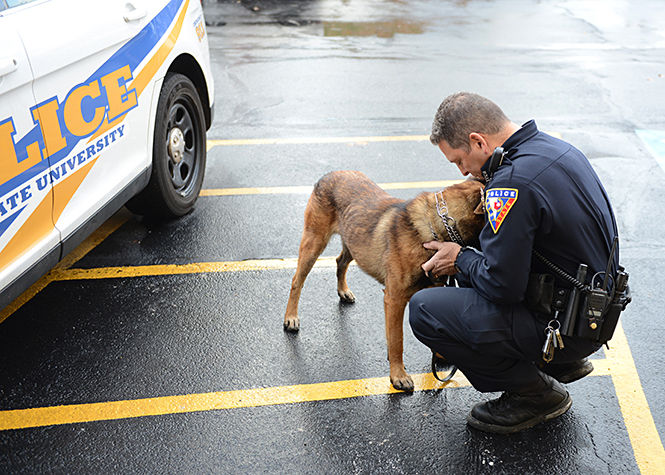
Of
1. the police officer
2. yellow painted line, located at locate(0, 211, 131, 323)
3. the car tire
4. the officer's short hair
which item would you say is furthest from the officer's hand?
yellow painted line, located at locate(0, 211, 131, 323)

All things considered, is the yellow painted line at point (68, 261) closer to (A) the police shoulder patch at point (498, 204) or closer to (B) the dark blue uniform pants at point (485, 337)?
(B) the dark blue uniform pants at point (485, 337)

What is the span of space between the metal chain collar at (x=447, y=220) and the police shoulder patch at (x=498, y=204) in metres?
0.34

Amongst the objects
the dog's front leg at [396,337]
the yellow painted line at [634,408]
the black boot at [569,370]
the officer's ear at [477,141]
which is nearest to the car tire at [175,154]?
the dog's front leg at [396,337]

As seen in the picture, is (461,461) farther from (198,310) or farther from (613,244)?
(198,310)

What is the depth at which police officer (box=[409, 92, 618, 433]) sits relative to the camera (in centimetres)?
259

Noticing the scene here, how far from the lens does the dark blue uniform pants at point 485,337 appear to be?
2.80m

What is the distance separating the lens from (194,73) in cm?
498

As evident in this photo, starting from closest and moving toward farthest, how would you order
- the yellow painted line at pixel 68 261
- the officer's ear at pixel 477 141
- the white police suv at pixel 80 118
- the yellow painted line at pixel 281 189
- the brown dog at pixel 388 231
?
the officer's ear at pixel 477 141
the white police suv at pixel 80 118
the brown dog at pixel 388 231
the yellow painted line at pixel 68 261
the yellow painted line at pixel 281 189

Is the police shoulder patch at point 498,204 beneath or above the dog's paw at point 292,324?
above

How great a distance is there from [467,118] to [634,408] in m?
1.76

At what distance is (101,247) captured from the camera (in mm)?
4590

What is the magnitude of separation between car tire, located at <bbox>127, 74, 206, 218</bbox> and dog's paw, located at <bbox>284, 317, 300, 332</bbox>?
1.43m

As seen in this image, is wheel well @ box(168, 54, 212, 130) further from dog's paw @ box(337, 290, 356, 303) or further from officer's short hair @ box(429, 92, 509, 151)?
officer's short hair @ box(429, 92, 509, 151)

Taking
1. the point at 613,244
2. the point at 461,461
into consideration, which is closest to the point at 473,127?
the point at 613,244
